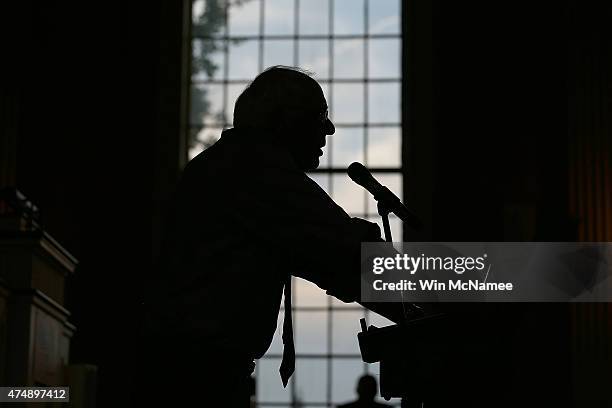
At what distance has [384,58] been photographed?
8891mm

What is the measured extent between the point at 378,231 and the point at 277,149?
27 centimetres

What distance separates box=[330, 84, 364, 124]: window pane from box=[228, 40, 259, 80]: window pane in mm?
690

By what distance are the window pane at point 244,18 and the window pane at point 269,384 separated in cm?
268

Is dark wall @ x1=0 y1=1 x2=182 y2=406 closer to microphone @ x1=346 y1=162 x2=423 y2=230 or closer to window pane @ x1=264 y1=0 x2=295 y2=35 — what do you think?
window pane @ x1=264 y1=0 x2=295 y2=35

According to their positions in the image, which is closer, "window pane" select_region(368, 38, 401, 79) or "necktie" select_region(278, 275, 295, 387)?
"necktie" select_region(278, 275, 295, 387)

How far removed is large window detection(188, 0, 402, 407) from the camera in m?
8.56

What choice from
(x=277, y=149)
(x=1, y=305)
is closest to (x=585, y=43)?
(x=1, y=305)

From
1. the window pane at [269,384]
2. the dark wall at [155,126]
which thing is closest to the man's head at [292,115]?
the dark wall at [155,126]

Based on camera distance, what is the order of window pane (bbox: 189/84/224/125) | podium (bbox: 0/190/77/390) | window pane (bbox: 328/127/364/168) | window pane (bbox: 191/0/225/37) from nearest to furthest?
podium (bbox: 0/190/77/390) → window pane (bbox: 328/127/364/168) → window pane (bbox: 189/84/224/125) → window pane (bbox: 191/0/225/37)

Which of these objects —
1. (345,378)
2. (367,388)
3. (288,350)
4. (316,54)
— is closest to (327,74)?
(316,54)

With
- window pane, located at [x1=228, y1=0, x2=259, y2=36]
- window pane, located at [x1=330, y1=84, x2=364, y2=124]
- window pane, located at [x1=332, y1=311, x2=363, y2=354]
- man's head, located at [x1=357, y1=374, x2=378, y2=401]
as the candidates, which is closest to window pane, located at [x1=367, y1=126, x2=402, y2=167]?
window pane, located at [x1=330, y1=84, x2=364, y2=124]

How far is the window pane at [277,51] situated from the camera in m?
8.94

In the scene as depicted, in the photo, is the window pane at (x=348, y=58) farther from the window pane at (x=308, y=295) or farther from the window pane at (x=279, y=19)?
the window pane at (x=308, y=295)

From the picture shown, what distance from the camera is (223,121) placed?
8891mm
